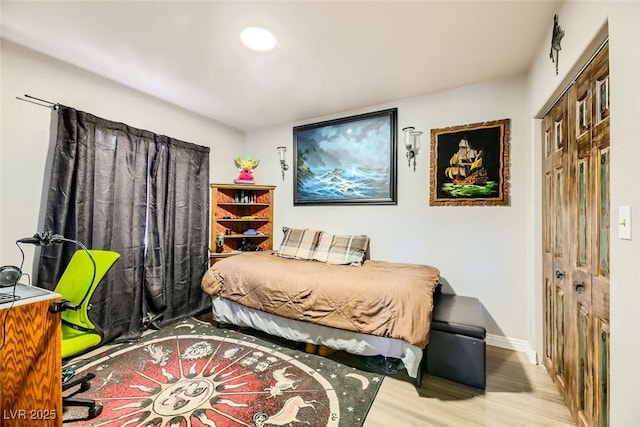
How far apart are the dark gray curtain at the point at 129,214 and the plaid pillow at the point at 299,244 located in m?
1.07

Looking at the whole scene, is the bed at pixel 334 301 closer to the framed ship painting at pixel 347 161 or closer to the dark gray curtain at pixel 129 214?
the dark gray curtain at pixel 129 214

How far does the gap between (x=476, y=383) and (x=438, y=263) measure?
1161 mm

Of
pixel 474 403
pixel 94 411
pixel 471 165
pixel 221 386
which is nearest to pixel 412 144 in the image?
pixel 471 165

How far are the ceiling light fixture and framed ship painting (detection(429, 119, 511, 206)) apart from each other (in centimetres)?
183

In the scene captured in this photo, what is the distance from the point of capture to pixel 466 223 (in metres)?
2.63

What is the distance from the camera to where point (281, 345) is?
2.42 m

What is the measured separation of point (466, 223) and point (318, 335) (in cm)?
182

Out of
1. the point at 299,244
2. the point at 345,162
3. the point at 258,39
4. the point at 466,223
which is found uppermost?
the point at 258,39

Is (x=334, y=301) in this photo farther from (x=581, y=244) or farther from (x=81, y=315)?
(x=81, y=315)

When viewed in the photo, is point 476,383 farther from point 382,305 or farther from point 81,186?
point 81,186

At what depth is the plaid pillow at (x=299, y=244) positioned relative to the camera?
3164 millimetres

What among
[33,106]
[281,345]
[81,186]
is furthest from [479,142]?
[33,106]

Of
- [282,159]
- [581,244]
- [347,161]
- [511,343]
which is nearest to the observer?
[581,244]
